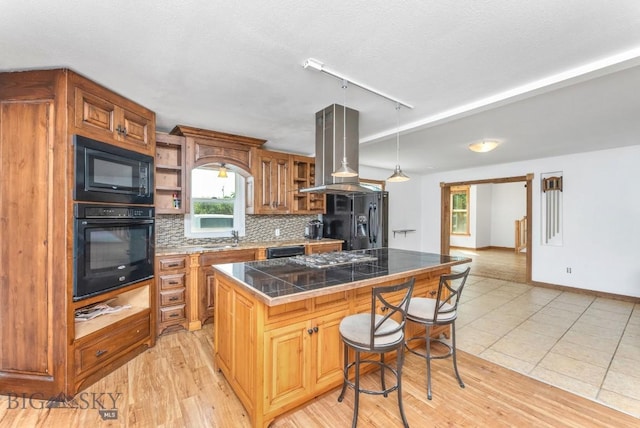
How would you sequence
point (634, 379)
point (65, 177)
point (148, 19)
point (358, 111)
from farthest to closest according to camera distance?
point (358, 111), point (634, 379), point (65, 177), point (148, 19)

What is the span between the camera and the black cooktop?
1.77 meters

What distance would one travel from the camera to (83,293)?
7.11 ft

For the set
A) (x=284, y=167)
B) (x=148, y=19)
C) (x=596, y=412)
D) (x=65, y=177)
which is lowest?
(x=596, y=412)

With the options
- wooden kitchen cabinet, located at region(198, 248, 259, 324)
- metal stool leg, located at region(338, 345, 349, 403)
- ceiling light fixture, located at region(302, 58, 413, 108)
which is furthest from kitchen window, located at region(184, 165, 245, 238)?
metal stool leg, located at region(338, 345, 349, 403)

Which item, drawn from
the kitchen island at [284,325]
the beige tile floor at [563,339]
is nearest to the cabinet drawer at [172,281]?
the kitchen island at [284,325]

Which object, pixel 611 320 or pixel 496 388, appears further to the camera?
pixel 611 320

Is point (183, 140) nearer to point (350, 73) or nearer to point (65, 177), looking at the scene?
point (65, 177)

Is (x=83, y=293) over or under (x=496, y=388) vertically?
over

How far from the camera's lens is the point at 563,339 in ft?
9.93

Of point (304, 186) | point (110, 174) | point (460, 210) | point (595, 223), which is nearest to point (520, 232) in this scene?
point (460, 210)

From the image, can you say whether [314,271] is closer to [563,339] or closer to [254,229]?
[254,229]

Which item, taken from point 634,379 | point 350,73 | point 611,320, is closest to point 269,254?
point 350,73

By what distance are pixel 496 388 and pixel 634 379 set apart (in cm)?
121

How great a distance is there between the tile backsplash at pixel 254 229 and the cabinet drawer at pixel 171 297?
77 cm
